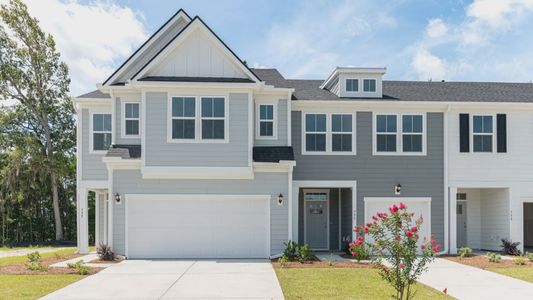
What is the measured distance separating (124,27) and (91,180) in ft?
19.2

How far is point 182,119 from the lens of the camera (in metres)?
16.2

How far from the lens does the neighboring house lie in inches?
638

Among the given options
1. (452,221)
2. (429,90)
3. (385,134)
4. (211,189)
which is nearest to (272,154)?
(211,189)

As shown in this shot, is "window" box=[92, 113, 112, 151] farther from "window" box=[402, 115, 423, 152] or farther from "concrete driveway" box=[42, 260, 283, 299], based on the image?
"window" box=[402, 115, 423, 152]

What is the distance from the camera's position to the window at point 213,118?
16.2m

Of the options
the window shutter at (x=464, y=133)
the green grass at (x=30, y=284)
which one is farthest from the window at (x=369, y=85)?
the green grass at (x=30, y=284)

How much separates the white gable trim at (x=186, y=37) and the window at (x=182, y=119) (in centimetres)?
143

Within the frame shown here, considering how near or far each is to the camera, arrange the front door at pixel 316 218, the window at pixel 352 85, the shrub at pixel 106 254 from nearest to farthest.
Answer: the shrub at pixel 106 254, the window at pixel 352 85, the front door at pixel 316 218

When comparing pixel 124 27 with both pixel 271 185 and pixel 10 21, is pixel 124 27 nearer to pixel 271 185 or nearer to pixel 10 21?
pixel 271 185

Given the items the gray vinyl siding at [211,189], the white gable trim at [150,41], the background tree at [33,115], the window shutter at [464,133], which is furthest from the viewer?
the background tree at [33,115]

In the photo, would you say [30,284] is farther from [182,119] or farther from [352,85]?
[352,85]

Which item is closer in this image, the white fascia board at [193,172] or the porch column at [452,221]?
the white fascia board at [193,172]

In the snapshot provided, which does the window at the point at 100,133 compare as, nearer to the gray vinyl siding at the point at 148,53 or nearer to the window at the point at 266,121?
the gray vinyl siding at the point at 148,53

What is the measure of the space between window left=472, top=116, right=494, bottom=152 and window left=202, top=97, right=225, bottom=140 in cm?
947
